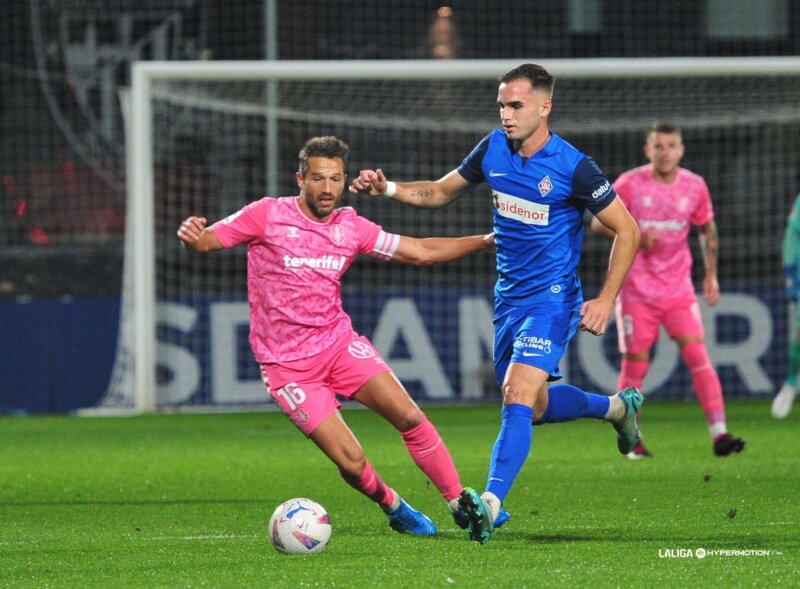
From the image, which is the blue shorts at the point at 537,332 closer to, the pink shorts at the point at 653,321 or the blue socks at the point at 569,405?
the blue socks at the point at 569,405

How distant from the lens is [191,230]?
6027mm

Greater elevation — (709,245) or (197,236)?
(197,236)

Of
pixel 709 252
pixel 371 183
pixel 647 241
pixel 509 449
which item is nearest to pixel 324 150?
pixel 371 183

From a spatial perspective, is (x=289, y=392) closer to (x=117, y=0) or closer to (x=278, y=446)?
(x=278, y=446)

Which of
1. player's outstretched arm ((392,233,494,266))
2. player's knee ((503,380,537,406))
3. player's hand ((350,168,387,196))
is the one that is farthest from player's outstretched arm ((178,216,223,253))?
player's knee ((503,380,537,406))

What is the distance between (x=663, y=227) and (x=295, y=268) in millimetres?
3496

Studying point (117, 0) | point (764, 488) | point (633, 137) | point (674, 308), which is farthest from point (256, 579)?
point (117, 0)

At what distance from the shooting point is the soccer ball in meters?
5.33

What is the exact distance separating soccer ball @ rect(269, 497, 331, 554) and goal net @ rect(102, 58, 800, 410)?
8.15 m

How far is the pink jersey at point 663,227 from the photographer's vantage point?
9.02m

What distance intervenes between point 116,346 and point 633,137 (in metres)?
6.42

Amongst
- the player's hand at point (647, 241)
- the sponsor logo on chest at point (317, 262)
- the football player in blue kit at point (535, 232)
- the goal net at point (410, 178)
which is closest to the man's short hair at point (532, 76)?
the football player in blue kit at point (535, 232)

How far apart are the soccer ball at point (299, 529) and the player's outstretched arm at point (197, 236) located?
125 cm

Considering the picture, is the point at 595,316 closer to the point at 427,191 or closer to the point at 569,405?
the point at 569,405
